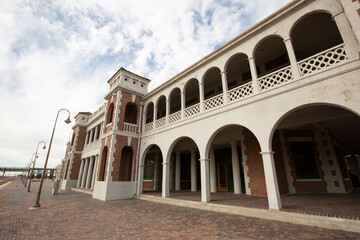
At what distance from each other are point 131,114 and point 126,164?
4.49 m

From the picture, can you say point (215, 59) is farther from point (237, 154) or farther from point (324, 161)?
point (324, 161)

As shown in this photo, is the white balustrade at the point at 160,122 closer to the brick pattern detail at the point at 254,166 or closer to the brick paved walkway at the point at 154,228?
the brick pattern detail at the point at 254,166

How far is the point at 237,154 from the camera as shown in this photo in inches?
435

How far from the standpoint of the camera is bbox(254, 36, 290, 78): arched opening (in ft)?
29.3

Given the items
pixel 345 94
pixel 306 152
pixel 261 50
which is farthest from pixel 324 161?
pixel 261 50

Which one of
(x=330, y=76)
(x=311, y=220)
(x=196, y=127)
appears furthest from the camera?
(x=196, y=127)

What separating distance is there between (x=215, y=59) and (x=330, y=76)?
5399mm

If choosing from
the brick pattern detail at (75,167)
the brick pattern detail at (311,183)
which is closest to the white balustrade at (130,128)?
the brick pattern detail at (311,183)

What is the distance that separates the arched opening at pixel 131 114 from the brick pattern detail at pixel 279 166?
11295mm

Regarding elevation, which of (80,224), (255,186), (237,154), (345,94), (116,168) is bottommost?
(80,224)

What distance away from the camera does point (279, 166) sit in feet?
32.5

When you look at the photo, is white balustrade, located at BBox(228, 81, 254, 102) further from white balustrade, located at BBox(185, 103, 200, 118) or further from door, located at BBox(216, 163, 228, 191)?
door, located at BBox(216, 163, 228, 191)

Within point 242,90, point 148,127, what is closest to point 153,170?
point 148,127

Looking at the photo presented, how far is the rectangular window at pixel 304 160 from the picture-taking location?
32.9 feet
